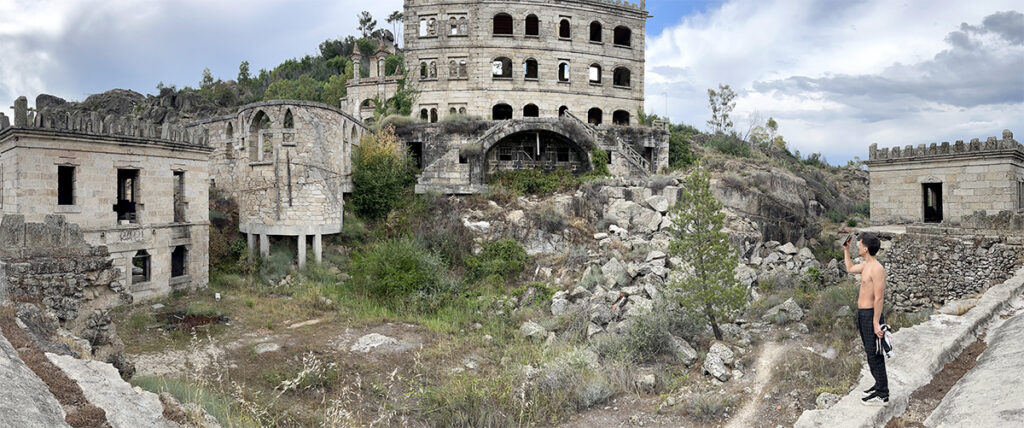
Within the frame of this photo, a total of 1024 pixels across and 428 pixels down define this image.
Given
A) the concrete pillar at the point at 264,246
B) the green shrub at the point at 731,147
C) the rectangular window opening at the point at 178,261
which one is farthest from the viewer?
the green shrub at the point at 731,147

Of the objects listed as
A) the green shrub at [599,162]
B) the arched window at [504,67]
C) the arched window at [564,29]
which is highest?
the arched window at [564,29]

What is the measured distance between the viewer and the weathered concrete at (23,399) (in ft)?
13.8

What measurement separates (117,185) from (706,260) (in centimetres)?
1473

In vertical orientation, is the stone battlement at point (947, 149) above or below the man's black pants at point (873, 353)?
above

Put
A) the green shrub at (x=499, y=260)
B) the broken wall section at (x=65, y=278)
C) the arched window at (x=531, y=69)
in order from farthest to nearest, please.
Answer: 1. the arched window at (x=531, y=69)
2. the green shrub at (x=499, y=260)
3. the broken wall section at (x=65, y=278)

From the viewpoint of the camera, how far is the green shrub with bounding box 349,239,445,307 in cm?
1590

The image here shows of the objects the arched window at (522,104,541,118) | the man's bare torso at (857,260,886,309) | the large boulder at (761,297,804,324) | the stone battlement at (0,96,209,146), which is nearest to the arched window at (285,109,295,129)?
the stone battlement at (0,96,209,146)

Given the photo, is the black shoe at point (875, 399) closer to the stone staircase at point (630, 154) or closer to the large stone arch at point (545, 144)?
the stone staircase at point (630, 154)

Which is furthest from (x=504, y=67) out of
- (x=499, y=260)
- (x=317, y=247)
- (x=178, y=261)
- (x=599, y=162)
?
(x=178, y=261)

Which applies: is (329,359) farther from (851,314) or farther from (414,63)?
(414,63)

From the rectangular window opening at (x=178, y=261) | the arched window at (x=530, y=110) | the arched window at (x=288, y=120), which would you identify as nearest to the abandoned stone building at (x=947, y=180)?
the arched window at (x=530, y=110)

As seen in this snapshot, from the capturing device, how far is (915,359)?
679cm

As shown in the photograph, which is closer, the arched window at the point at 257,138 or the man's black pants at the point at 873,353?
the man's black pants at the point at 873,353

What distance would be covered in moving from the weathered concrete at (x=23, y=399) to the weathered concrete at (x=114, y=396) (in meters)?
0.36
